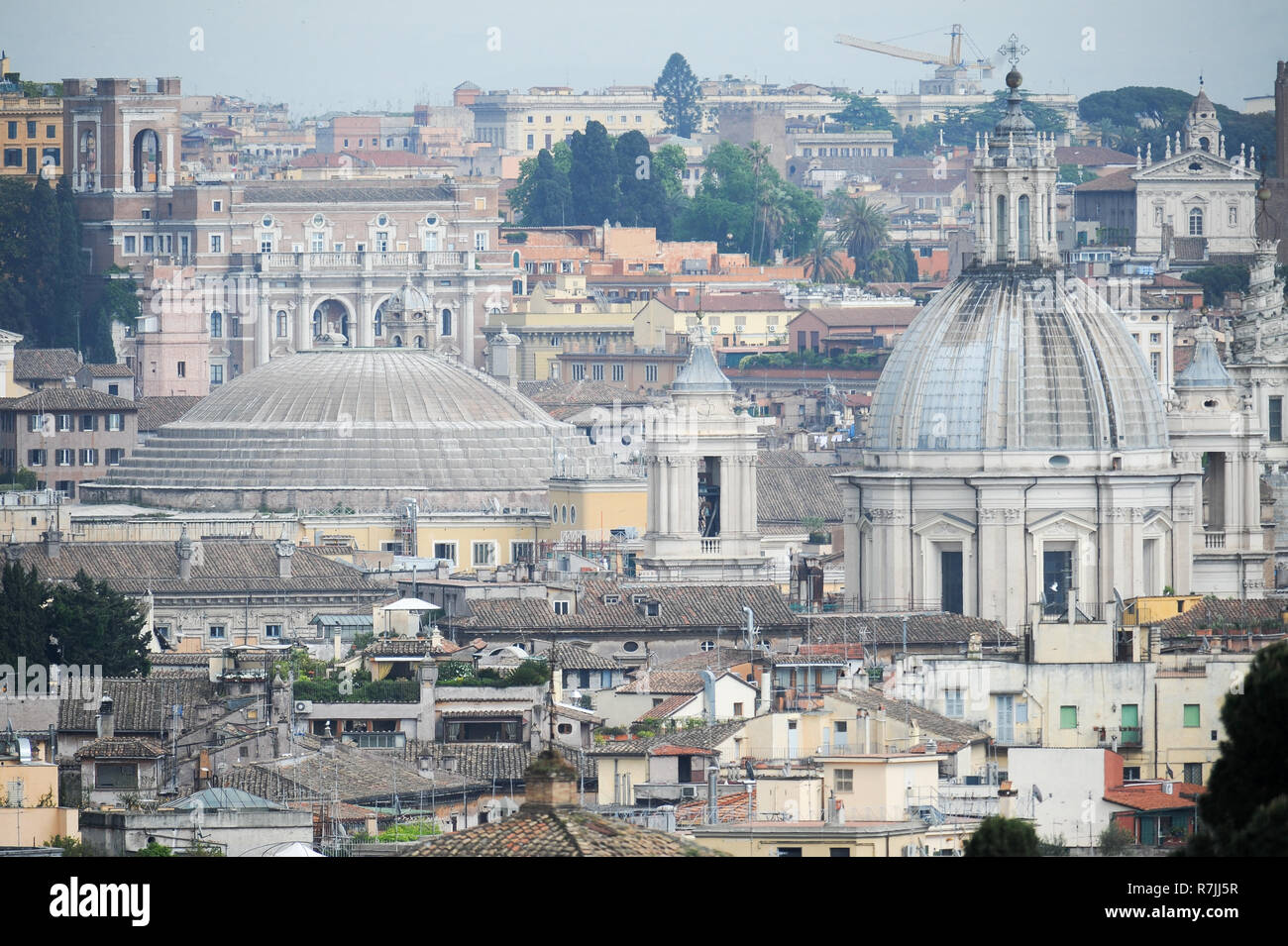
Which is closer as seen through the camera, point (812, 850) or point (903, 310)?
point (812, 850)

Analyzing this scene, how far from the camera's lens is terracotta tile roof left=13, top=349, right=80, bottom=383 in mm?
98812

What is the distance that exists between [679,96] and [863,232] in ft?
147

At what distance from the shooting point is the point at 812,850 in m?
28.2

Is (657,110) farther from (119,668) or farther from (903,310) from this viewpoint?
(119,668)

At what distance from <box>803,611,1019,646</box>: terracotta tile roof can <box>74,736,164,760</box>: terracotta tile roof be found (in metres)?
12.0

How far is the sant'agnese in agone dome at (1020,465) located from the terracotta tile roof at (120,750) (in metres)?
18.3

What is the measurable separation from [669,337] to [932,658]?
70.5 meters

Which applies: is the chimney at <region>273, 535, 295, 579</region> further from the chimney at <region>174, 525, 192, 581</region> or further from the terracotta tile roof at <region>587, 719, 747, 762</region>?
the terracotta tile roof at <region>587, 719, 747, 762</region>

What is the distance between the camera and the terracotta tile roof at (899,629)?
5003 centimetres

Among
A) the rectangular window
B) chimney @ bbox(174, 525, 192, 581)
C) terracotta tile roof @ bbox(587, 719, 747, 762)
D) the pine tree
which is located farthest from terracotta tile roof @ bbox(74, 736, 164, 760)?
the pine tree

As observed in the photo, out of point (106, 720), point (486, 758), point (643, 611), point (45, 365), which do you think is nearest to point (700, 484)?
point (643, 611)
